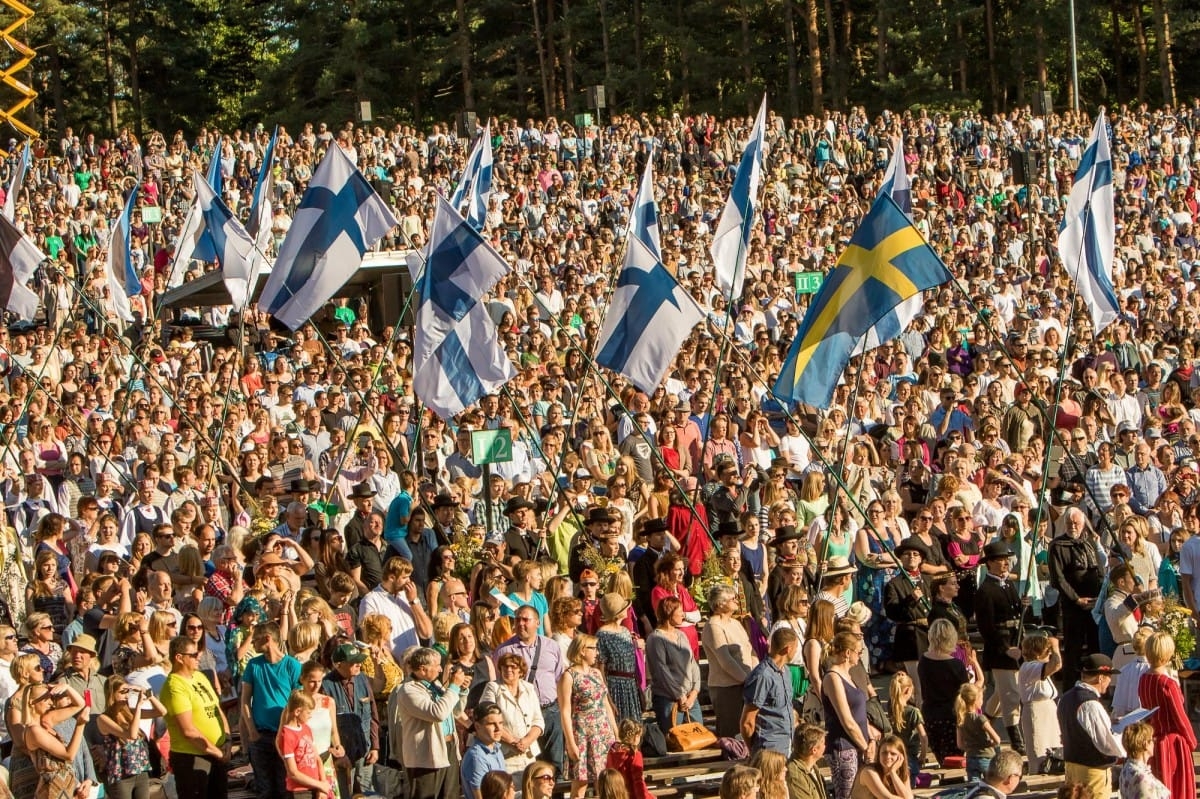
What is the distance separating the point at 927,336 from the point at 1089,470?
6.74 m

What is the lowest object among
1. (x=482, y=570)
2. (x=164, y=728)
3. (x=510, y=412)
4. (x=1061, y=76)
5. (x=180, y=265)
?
(x=164, y=728)

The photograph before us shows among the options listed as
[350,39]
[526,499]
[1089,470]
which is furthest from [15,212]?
[350,39]

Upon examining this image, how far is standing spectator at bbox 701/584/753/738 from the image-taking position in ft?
35.5

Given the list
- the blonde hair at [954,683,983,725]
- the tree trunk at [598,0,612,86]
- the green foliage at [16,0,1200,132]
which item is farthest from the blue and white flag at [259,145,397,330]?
the tree trunk at [598,0,612,86]

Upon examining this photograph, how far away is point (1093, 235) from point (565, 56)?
43684 millimetres

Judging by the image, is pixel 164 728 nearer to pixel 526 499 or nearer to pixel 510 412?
pixel 526 499

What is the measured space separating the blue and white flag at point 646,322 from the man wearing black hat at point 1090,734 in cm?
452

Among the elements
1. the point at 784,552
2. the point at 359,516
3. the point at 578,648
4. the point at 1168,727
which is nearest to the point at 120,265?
the point at 359,516

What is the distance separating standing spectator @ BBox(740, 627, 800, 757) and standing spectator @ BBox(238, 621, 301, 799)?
227 centimetres

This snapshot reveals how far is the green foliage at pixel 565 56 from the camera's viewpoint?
55719mm

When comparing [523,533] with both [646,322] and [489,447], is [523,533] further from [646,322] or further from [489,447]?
[646,322]

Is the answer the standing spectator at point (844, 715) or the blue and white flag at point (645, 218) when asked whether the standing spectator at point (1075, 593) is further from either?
the blue and white flag at point (645, 218)

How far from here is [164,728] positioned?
9.98 meters

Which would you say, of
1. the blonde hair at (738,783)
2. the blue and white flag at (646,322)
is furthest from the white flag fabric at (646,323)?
the blonde hair at (738,783)
